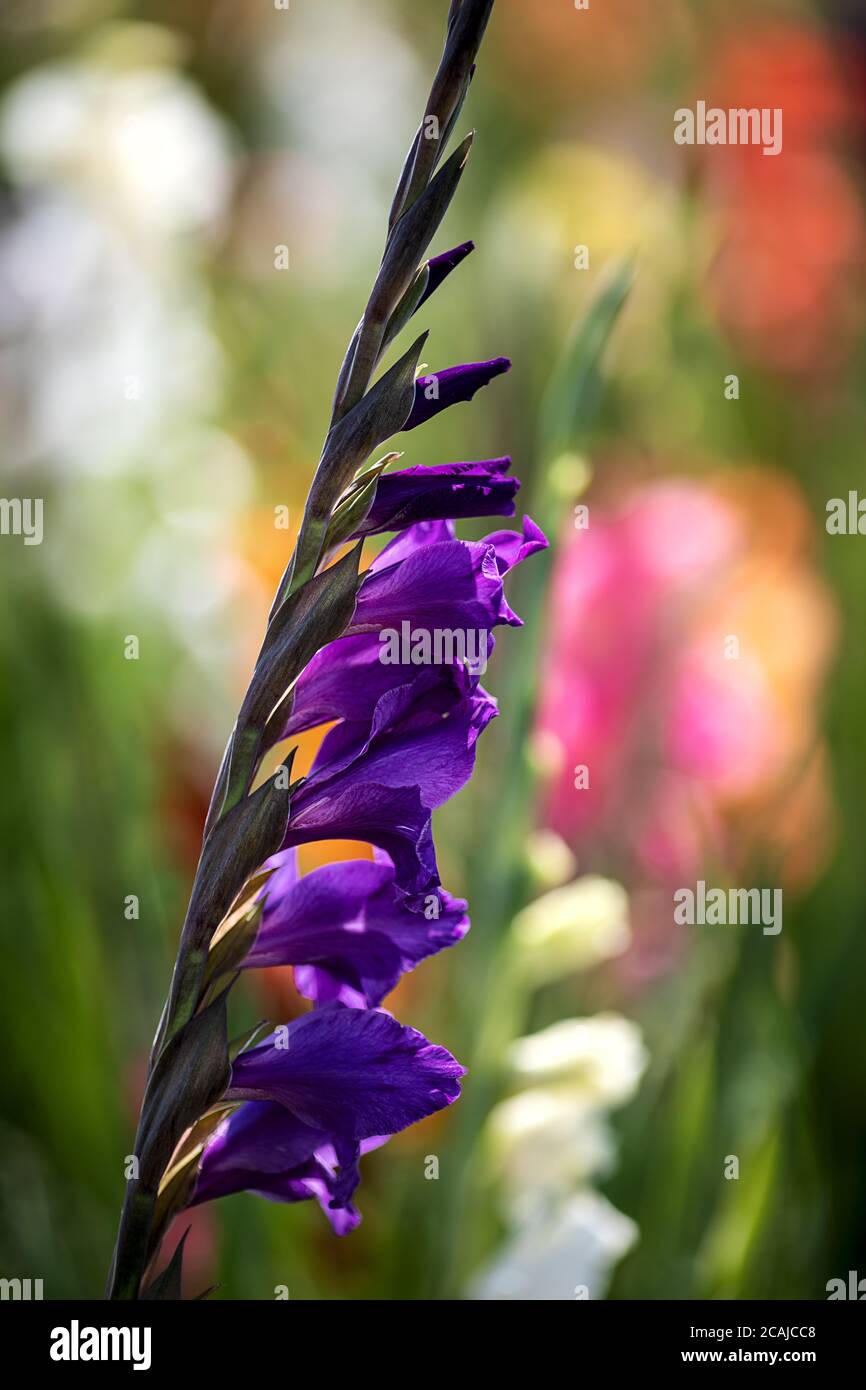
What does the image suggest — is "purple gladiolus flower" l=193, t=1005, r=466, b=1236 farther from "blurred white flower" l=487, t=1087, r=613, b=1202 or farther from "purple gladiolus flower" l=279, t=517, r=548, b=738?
"blurred white flower" l=487, t=1087, r=613, b=1202

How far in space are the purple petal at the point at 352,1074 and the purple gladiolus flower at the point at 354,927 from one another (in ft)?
0.06

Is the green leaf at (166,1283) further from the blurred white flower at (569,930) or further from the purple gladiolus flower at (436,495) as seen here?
the blurred white flower at (569,930)

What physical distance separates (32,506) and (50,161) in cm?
26

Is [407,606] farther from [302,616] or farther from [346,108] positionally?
[346,108]

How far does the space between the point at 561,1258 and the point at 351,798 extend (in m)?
0.34

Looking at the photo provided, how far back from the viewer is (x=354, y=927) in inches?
13.8

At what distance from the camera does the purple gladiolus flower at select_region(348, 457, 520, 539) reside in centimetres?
31

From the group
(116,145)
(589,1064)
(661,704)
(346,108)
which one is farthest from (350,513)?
(346,108)

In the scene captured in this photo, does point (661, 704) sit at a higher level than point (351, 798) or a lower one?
higher

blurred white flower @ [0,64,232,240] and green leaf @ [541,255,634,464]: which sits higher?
blurred white flower @ [0,64,232,240]

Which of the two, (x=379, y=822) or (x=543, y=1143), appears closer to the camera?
(x=379, y=822)

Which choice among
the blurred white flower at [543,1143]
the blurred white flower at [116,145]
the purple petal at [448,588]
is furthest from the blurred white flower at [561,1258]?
the blurred white flower at [116,145]

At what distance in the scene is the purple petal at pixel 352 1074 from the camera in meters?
0.32

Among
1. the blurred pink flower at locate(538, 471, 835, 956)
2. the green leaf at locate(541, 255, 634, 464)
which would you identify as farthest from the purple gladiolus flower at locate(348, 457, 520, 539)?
the blurred pink flower at locate(538, 471, 835, 956)
